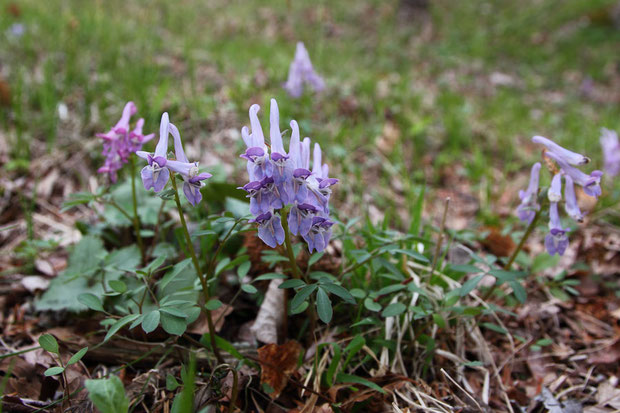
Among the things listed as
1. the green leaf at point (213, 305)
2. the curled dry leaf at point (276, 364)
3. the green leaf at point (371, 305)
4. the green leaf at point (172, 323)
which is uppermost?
the green leaf at point (172, 323)

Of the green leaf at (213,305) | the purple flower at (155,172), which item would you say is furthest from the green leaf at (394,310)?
the purple flower at (155,172)

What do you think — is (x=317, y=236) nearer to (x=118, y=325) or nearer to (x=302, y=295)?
(x=302, y=295)

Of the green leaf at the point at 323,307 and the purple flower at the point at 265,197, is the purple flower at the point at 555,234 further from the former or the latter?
the purple flower at the point at 265,197

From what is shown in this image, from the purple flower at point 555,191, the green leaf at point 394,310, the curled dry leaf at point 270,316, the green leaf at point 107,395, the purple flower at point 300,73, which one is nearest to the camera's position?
the green leaf at point 107,395

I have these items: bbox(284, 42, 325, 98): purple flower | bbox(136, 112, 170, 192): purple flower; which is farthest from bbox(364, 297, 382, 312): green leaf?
bbox(284, 42, 325, 98): purple flower

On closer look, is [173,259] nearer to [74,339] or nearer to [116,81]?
[74,339]

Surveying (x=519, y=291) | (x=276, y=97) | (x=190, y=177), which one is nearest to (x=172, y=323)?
(x=190, y=177)

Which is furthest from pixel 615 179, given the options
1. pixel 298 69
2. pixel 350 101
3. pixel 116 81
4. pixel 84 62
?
pixel 84 62
